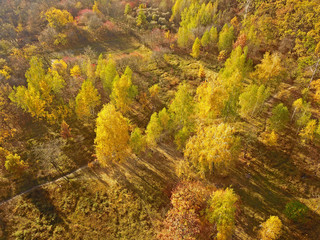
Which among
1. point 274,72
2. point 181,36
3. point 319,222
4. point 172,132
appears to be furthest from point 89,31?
Answer: point 319,222

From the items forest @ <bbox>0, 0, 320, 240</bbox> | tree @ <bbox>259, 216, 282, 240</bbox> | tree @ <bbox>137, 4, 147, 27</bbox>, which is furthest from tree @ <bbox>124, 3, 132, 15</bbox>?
tree @ <bbox>259, 216, 282, 240</bbox>

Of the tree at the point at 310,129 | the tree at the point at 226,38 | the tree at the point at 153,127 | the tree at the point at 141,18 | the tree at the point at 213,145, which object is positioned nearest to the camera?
the tree at the point at 213,145

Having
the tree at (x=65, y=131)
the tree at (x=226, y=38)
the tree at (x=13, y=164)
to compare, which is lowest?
the tree at (x=13, y=164)

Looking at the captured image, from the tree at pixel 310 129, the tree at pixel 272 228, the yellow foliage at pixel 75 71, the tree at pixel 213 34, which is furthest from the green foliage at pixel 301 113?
the yellow foliage at pixel 75 71

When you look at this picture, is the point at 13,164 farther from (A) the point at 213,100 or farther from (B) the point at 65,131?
(A) the point at 213,100

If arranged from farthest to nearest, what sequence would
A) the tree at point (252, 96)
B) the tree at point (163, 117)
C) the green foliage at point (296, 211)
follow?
Answer: the tree at point (252, 96)
the tree at point (163, 117)
the green foliage at point (296, 211)

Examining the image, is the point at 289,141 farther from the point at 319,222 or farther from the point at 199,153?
the point at 199,153

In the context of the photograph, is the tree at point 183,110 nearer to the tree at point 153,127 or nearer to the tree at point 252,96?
the tree at point 153,127
